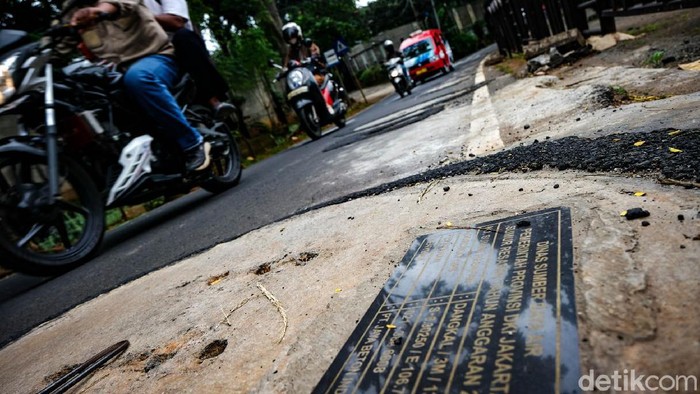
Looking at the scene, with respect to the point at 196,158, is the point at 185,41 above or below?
above

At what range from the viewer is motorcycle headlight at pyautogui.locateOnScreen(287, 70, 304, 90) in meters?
6.71

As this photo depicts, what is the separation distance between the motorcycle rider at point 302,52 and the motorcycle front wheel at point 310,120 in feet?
0.98

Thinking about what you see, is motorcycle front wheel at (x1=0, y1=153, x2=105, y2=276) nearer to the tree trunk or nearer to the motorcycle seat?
the motorcycle seat

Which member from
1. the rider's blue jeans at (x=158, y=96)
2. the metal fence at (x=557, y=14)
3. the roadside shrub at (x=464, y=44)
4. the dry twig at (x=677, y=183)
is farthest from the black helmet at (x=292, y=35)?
the roadside shrub at (x=464, y=44)

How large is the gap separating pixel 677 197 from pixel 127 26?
3.76m

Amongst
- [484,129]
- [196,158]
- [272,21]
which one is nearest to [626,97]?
[484,129]

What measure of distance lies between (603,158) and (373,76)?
79.1 feet

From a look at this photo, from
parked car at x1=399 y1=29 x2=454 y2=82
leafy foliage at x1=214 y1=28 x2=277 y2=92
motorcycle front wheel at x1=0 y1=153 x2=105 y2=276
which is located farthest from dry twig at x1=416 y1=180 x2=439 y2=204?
parked car at x1=399 y1=29 x2=454 y2=82

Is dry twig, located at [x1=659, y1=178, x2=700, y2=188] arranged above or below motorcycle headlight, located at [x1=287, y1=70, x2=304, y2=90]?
below

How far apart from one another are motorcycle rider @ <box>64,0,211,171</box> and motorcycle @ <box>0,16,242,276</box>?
16 cm

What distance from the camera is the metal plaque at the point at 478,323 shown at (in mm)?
816

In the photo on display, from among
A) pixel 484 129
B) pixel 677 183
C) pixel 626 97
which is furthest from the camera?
pixel 484 129

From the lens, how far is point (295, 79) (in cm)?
676

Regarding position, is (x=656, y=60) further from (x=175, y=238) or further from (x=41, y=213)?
(x=41, y=213)
